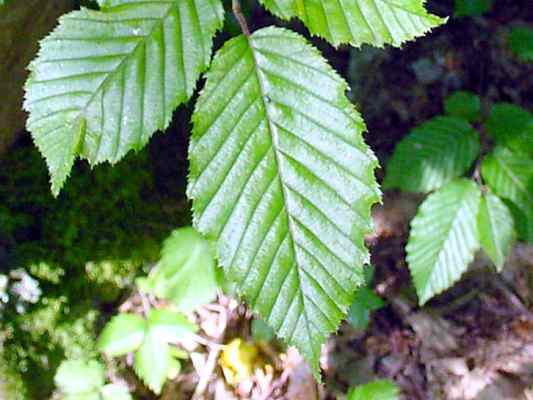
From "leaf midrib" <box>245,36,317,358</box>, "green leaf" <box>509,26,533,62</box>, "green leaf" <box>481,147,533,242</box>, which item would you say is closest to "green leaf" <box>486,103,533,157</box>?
"green leaf" <box>481,147,533,242</box>

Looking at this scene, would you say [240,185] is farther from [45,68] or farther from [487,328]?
[487,328]

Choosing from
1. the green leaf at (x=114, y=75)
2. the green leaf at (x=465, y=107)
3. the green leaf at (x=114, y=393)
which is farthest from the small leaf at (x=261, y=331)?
the green leaf at (x=114, y=75)

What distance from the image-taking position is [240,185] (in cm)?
107

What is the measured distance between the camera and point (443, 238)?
2172 millimetres

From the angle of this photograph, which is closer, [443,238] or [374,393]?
[374,393]

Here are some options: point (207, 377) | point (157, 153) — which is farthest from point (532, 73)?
point (207, 377)

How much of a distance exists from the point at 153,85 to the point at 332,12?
32 centimetres

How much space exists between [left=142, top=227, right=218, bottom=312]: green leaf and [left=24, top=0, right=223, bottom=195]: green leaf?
109cm

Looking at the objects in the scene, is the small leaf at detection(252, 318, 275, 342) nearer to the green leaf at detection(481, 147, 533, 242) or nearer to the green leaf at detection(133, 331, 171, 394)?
the green leaf at detection(133, 331, 171, 394)

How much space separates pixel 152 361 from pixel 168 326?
0.12 m

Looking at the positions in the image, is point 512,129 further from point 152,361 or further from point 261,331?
point 152,361

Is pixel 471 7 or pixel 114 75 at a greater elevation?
pixel 114 75

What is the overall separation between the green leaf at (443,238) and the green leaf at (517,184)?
7 cm

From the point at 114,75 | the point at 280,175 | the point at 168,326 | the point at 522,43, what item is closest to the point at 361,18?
the point at 280,175
